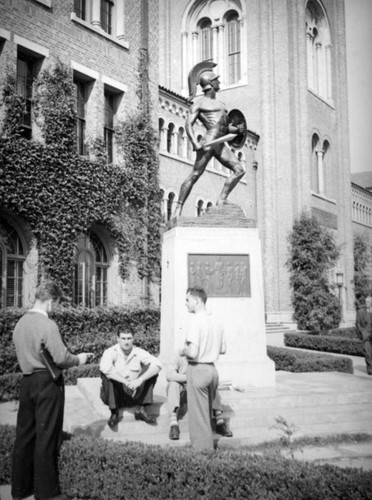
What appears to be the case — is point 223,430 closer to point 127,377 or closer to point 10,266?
point 127,377

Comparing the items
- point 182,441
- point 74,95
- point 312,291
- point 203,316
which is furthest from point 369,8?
point 312,291

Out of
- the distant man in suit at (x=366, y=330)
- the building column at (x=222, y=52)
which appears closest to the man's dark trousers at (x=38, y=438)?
the distant man in suit at (x=366, y=330)

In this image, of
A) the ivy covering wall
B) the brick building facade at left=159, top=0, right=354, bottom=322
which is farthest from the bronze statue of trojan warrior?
the brick building facade at left=159, top=0, right=354, bottom=322

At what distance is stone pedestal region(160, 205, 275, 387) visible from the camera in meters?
8.55

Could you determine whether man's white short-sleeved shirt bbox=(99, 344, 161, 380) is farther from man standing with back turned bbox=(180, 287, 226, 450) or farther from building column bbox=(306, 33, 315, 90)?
building column bbox=(306, 33, 315, 90)

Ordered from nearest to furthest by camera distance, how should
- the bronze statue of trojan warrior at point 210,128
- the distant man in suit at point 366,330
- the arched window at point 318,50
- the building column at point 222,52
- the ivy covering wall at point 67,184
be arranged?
the bronze statue of trojan warrior at point 210,128
the distant man in suit at point 366,330
the ivy covering wall at point 67,184
the building column at point 222,52
the arched window at point 318,50

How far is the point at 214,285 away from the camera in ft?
28.6

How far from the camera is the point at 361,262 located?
36906 mm

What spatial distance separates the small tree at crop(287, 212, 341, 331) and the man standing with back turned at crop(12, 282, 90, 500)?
23623mm

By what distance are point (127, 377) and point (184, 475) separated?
213 centimetres

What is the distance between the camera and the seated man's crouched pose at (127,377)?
20.9 feet

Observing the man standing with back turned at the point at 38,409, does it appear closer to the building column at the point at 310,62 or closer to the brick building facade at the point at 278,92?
the brick building facade at the point at 278,92

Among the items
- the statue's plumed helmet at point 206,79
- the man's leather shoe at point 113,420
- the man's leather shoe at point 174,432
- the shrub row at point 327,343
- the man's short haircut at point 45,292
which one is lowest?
the shrub row at point 327,343

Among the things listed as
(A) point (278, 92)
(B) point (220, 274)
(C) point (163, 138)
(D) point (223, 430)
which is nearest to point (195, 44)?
(A) point (278, 92)
